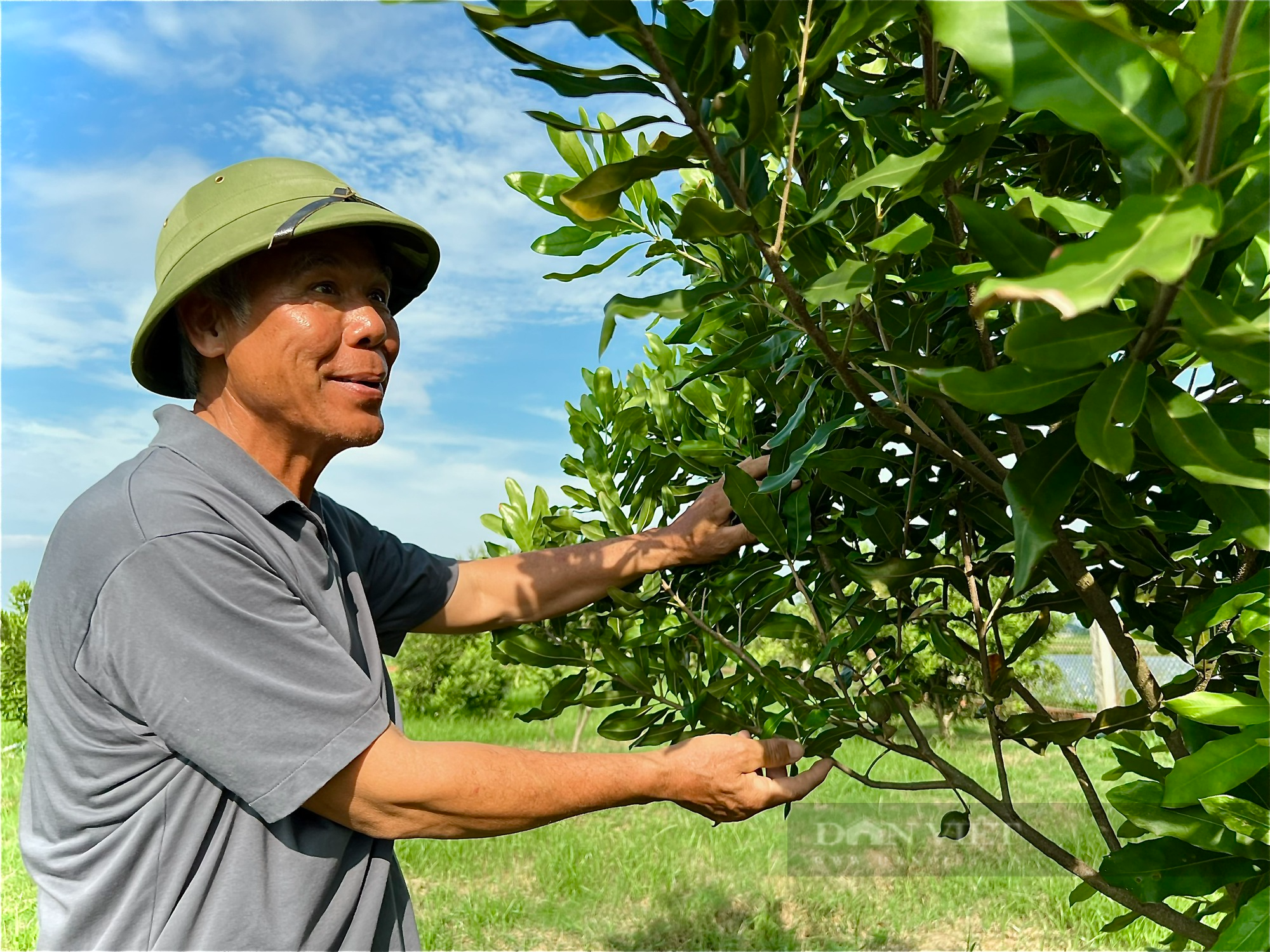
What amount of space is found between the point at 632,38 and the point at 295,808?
138 centimetres

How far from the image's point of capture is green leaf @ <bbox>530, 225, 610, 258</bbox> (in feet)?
5.36

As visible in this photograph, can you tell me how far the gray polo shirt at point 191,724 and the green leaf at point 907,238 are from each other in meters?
1.20

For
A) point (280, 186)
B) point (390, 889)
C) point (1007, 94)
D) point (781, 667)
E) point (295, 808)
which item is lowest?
point (390, 889)

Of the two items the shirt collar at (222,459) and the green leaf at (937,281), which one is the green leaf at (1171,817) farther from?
the shirt collar at (222,459)

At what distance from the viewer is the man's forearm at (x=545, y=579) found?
7.67ft

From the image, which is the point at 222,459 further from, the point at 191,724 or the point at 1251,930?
the point at 1251,930

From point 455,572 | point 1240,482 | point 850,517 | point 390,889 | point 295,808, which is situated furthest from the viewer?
point 455,572

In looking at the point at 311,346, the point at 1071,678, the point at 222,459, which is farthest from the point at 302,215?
the point at 1071,678

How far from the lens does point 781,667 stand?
203 cm

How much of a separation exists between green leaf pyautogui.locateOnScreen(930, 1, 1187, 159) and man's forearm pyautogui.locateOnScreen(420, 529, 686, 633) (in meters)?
1.54

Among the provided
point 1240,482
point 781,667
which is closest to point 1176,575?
point 781,667

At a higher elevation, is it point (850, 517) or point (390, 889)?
point (850, 517)

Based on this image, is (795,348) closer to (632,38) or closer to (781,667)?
(781,667)

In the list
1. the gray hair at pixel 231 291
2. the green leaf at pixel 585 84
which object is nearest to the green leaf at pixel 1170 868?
the green leaf at pixel 585 84
